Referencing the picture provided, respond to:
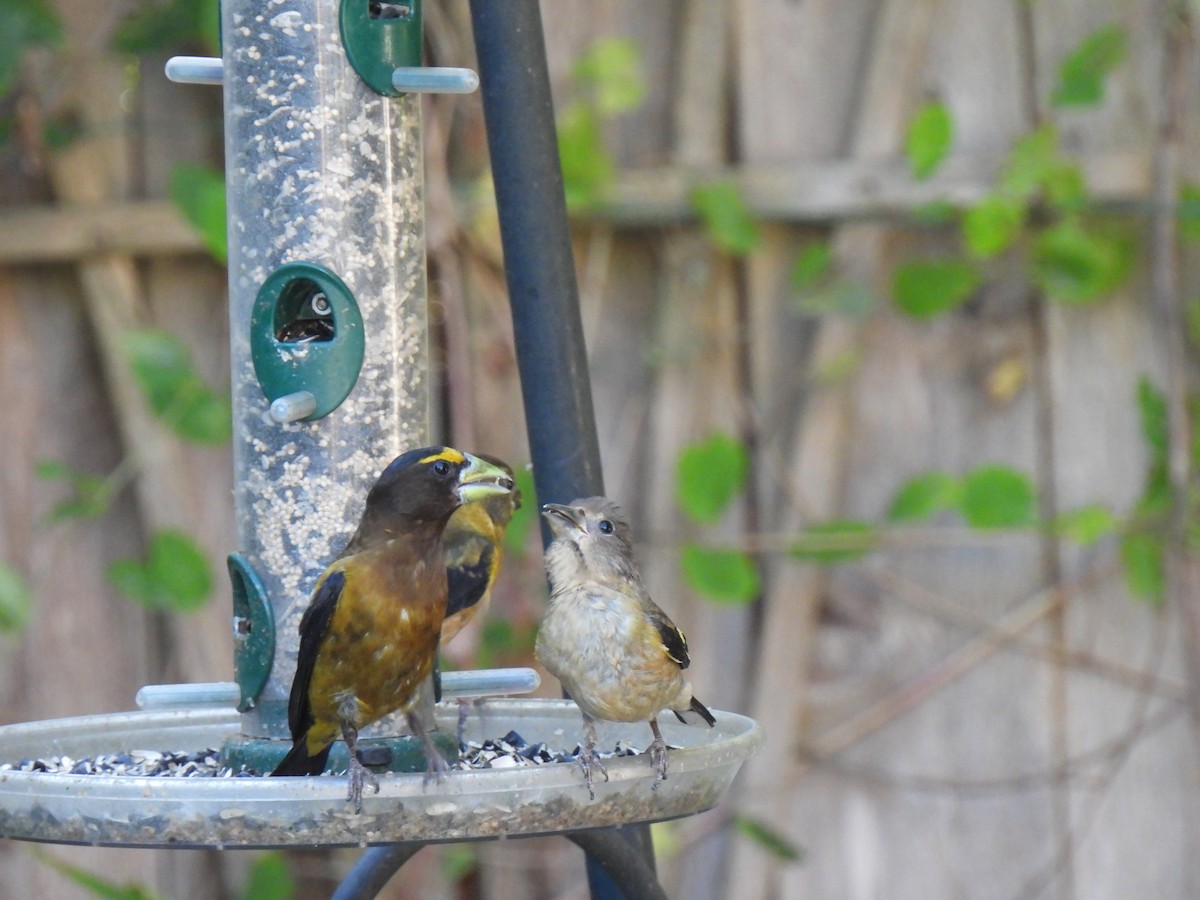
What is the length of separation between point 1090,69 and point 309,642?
2.99m

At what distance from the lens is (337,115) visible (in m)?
3.22

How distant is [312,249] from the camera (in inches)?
126

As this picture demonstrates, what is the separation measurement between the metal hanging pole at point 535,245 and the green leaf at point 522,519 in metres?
0.73

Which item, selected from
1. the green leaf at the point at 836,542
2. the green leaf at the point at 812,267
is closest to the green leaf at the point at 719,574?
the green leaf at the point at 836,542

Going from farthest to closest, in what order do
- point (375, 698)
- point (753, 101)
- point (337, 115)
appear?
point (753, 101), point (337, 115), point (375, 698)

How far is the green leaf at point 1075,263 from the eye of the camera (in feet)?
15.7

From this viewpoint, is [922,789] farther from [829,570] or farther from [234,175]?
[234,175]

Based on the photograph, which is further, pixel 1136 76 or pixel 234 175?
pixel 1136 76

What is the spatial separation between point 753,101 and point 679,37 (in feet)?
1.03

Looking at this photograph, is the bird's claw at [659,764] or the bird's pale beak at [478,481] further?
the bird's pale beak at [478,481]

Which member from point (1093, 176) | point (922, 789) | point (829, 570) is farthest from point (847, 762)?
point (1093, 176)

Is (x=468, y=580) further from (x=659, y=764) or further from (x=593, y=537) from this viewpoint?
(x=659, y=764)

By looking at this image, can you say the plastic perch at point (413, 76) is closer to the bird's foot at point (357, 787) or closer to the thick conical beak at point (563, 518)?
the thick conical beak at point (563, 518)

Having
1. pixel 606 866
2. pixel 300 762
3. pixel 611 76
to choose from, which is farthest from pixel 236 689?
pixel 611 76
